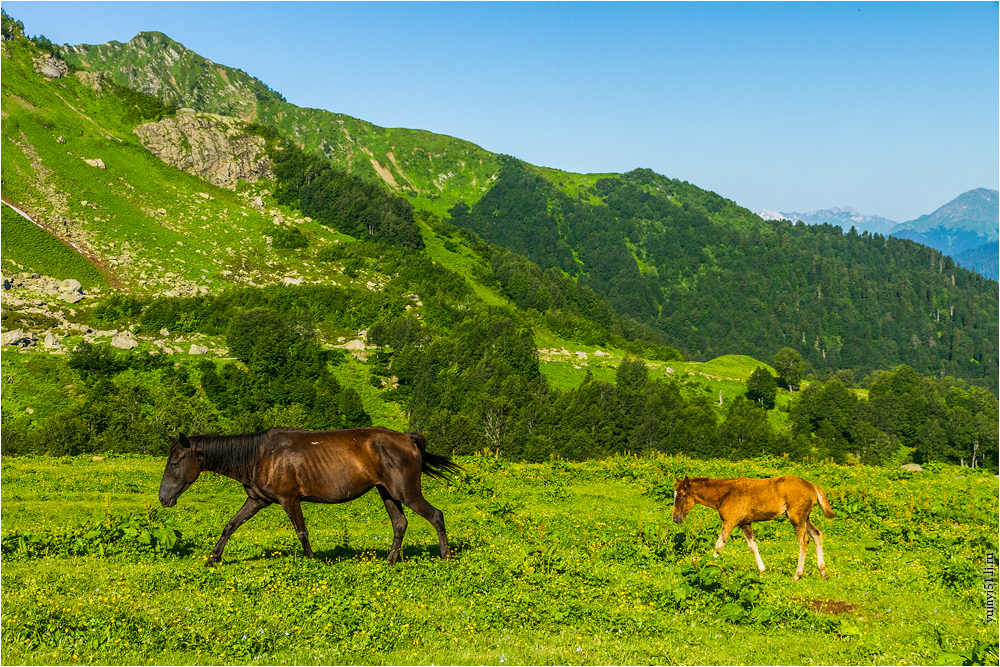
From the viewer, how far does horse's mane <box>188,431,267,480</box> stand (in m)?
14.2

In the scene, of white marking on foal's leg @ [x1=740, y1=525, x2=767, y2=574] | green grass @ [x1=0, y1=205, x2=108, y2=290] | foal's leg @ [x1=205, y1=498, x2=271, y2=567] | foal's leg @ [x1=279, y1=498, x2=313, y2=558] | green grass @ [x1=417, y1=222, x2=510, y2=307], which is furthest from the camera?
green grass @ [x1=417, y1=222, x2=510, y2=307]

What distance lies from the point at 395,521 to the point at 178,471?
4.81 metres

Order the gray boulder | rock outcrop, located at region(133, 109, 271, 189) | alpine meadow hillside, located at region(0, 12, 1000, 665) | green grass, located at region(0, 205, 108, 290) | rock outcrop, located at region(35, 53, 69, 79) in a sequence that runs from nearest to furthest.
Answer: alpine meadow hillside, located at region(0, 12, 1000, 665), the gray boulder, green grass, located at region(0, 205, 108, 290), rock outcrop, located at region(35, 53, 69, 79), rock outcrop, located at region(133, 109, 271, 189)

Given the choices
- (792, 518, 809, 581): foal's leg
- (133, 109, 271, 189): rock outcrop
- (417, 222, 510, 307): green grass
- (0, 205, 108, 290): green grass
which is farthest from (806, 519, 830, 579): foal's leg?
(133, 109, 271, 189): rock outcrop

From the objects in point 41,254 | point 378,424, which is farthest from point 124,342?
point 378,424

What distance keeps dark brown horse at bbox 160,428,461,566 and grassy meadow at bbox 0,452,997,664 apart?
100cm

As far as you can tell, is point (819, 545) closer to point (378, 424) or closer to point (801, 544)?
point (801, 544)

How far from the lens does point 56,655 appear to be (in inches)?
364

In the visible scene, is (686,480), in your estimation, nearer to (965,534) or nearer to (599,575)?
(599,575)

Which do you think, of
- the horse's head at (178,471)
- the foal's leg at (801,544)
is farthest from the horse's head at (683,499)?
the horse's head at (178,471)

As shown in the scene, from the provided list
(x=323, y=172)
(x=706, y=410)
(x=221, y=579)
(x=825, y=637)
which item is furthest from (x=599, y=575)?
(x=323, y=172)

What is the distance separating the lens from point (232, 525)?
14.0 meters

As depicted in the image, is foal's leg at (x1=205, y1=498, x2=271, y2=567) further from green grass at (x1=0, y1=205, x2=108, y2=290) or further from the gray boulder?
green grass at (x1=0, y1=205, x2=108, y2=290)

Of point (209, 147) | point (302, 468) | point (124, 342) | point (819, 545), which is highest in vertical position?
point (209, 147)
